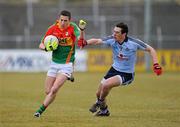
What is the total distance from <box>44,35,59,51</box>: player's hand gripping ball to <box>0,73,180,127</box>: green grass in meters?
1.55

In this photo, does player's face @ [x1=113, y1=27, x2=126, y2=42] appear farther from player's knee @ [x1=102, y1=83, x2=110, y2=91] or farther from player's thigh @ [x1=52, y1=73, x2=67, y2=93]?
player's thigh @ [x1=52, y1=73, x2=67, y2=93]

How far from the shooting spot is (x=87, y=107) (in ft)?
57.7

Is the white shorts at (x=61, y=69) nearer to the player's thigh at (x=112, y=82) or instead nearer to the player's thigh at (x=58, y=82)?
the player's thigh at (x=58, y=82)

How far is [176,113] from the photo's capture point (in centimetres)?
1565

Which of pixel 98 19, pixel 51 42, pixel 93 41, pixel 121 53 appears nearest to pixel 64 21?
pixel 51 42

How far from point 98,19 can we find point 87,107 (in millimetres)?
29308

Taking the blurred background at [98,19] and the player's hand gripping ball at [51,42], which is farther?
the blurred background at [98,19]

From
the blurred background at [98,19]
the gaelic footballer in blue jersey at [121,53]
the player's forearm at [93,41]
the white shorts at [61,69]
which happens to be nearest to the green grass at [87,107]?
the gaelic footballer in blue jersey at [121,53]

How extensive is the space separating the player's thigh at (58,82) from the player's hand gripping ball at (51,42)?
65 cm

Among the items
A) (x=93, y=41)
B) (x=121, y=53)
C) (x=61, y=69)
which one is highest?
(x=93, y=41)

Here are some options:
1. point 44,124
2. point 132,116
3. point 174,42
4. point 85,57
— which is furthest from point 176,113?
point 174,42

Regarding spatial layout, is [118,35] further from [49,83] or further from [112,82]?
[49,83]

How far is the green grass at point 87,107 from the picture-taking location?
13393mm

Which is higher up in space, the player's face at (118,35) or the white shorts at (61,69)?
the player's face at (118,35)
